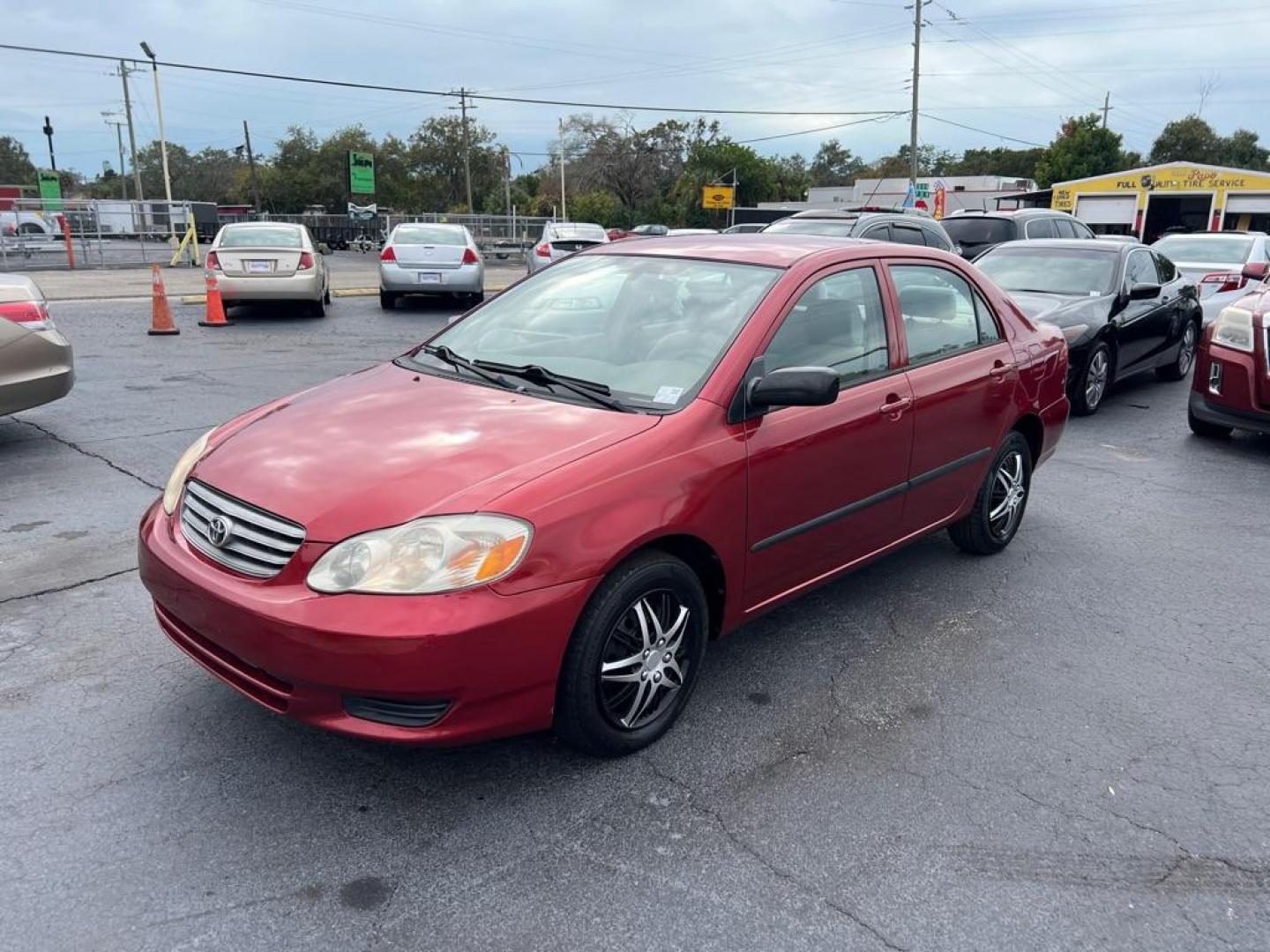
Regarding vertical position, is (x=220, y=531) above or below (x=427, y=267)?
below

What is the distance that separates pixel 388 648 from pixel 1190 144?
87.0m

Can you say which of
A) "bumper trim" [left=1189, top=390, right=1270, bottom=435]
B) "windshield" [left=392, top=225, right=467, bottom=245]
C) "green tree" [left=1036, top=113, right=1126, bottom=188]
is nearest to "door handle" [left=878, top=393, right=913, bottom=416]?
"bumper trim" [left=1189, top=390, right=1270, bottom=435]

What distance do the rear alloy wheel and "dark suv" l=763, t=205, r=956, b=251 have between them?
3.16 m

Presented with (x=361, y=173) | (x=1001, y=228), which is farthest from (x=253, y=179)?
(x=1001, y=228)

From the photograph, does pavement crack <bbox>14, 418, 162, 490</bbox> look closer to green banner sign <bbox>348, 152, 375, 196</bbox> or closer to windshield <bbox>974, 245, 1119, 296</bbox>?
windshield <bbox>974, 245, 1119, 296</bbox>

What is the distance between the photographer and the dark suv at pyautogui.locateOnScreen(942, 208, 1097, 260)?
1484 centimetres

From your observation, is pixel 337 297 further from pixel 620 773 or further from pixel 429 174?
pixel 429 174

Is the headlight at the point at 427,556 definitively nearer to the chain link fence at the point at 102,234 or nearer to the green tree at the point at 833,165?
the chain link fence at the point at 102,234

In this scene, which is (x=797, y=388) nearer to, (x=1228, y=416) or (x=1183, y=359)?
(x=1228, y=416)

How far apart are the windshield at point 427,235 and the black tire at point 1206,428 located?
11.8 metres

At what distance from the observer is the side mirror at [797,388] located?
3193mm

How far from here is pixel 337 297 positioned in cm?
1852

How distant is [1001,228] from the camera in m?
15.1

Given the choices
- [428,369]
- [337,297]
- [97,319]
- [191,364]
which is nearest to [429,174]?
[337,297]
